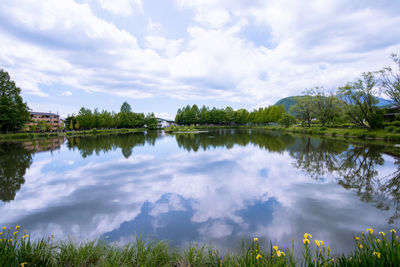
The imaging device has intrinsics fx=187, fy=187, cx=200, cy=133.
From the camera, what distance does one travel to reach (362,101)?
32.5 metres

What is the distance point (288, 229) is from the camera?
514 centimetres

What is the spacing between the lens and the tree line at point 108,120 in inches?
2815

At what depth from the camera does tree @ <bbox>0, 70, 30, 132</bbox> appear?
40.3m

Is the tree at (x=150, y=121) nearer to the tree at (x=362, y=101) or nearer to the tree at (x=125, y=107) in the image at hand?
the tree at (x=125, y=107)

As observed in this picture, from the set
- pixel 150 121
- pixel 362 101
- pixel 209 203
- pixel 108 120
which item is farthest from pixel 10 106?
pixel 362 101

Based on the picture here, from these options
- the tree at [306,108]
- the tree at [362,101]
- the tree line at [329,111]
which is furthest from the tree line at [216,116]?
the tree at [362,101]

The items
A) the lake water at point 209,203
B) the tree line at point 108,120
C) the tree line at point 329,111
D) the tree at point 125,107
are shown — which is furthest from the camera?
the tree at point 125,107

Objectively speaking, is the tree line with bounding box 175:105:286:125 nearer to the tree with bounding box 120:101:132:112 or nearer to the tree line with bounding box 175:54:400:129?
the tree line with bounding box 175:54:400:129

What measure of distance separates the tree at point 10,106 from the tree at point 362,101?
2693 inches

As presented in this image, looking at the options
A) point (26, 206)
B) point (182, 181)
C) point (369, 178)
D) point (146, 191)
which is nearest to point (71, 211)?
point (26, 206)

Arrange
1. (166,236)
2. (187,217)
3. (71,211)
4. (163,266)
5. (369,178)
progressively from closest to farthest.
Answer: (163,266) < (166,236) < (187,217) < (71,211) < (369,178)

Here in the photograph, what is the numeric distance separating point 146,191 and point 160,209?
6.88 ft

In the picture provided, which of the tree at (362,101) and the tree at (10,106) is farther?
the tree at (10,106)

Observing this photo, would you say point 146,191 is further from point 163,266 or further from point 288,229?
point 288,229
